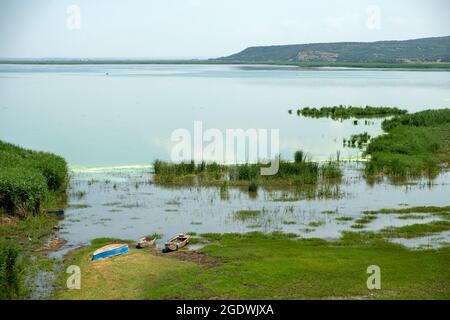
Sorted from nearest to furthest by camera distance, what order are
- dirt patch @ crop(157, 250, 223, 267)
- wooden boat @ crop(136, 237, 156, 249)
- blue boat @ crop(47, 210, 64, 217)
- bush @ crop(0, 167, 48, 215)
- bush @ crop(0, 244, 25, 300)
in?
bush @ crop(0, 244, 25, 300) < dirt patch @ crop(157, 250, 223, 267) < wooden boat @ crop(136, 237, 156, 249) < bush @ crop(0, 167, 48, 215) < blue boat @ crop(47, 210, 64, 217)

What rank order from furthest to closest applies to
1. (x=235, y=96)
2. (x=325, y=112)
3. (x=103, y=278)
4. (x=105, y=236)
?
(x=235, y=96), (x=325, y=112), (x=105, y=236), (x=103, y=278)

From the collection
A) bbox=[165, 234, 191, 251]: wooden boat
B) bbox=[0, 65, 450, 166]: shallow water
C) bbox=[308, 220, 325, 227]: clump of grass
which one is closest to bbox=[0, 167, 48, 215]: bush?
bbox=[165, 234, 191, 251]: wooden boat

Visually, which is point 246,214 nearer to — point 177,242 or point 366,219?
point 366,219

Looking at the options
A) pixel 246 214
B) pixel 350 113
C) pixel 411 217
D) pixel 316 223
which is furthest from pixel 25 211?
pixel 350 113

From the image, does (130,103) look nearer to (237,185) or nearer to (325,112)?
(325,112)

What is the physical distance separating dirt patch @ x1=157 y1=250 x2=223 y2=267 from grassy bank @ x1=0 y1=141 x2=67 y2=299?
186 inches

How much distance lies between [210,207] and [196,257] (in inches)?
335

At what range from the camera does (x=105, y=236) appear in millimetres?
25797

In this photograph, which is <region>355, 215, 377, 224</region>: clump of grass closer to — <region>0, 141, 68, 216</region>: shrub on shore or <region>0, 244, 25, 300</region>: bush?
<region>0, 141, 68, 216</region>: shrub on shore

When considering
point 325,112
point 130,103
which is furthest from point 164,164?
point 130,103

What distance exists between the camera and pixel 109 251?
22.3m

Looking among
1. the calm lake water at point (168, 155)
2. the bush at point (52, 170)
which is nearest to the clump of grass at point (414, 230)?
the calm lake water at point (168, 155)

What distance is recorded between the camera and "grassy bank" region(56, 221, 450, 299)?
61.0 ft

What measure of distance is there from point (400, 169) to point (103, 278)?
2366 centimetres
